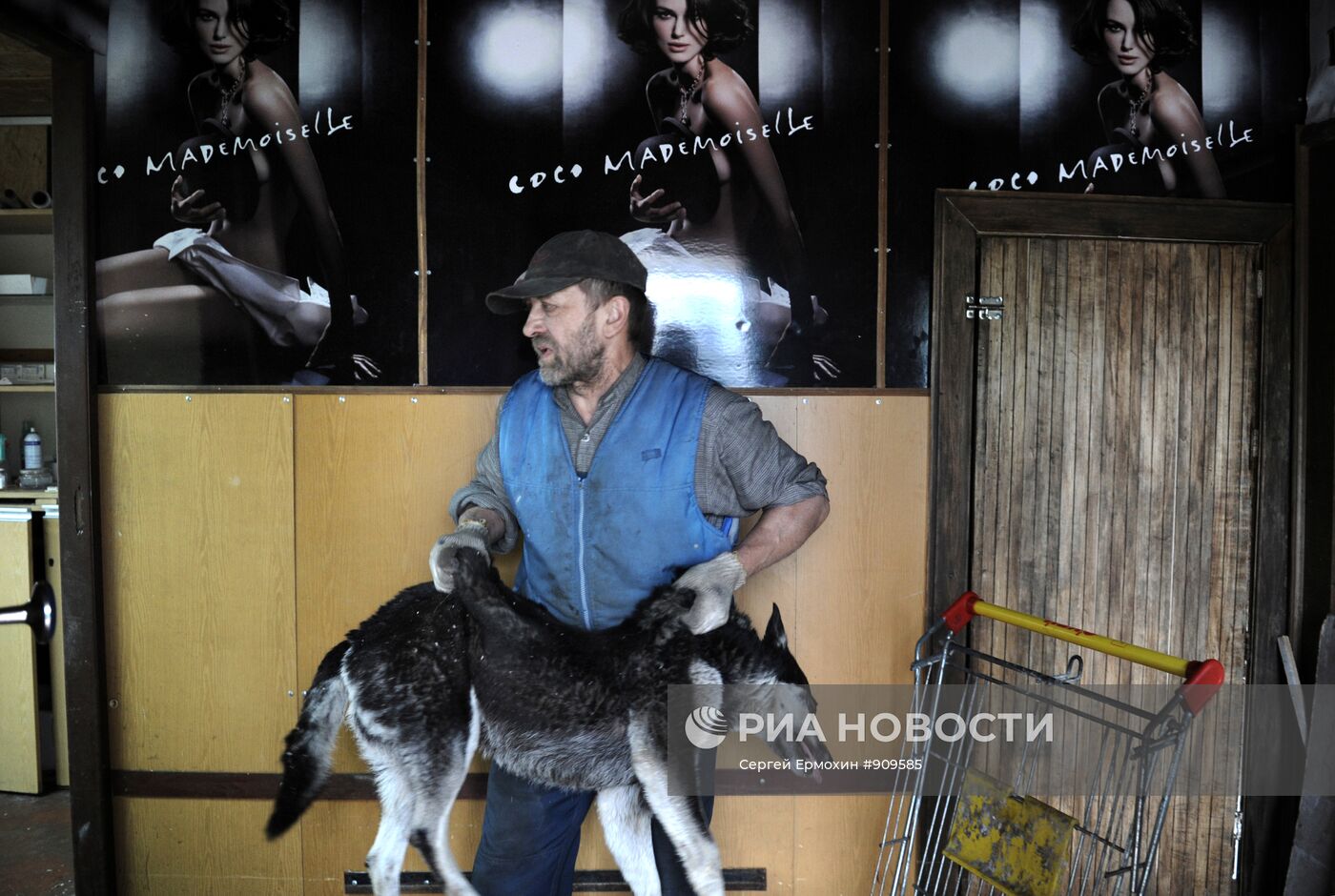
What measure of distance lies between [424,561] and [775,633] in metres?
1.05

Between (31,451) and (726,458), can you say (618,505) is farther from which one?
(31,451)

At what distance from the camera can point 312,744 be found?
2.46 metres

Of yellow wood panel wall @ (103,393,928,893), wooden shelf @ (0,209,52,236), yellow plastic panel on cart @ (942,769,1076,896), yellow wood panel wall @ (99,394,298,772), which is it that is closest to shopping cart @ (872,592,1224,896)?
yellow plastic panel on cart @ (942,769,1076,896)

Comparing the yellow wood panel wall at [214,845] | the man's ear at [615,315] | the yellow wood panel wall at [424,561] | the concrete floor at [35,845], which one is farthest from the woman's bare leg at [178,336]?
the concrete floor at [35,845]

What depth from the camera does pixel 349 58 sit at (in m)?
2.46

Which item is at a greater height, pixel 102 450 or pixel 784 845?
pixel 102 450

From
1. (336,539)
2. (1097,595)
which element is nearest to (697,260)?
(336,539)

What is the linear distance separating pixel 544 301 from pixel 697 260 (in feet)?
1.57

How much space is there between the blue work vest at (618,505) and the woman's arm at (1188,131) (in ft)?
5.34

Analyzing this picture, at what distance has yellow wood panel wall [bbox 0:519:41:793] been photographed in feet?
11.3

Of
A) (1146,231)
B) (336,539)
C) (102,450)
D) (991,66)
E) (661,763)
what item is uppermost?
(991,66)

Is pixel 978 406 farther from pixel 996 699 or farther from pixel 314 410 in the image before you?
pixel 314 410

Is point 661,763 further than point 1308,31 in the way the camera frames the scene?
No

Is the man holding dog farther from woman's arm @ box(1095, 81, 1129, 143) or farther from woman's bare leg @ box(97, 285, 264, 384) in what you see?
woman's arm @ box(1095, 81, 1129, 143)
